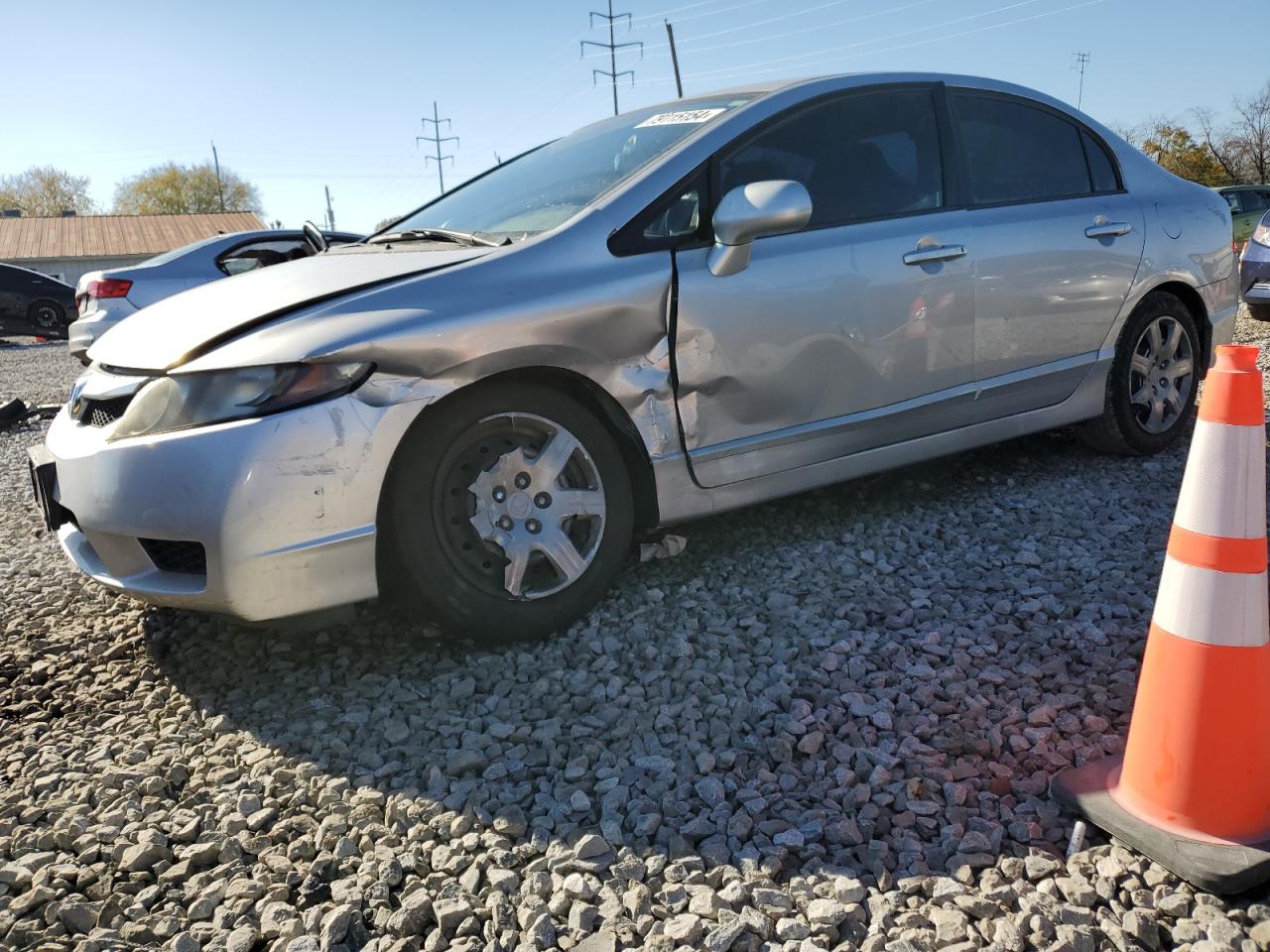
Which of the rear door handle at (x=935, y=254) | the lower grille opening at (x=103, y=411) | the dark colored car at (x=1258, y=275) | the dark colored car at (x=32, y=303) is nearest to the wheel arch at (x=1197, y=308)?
the rear door handle at (x=935, y=254)

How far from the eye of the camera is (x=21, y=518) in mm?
5020

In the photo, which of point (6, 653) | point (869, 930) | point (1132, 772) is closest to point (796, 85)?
point (1132, 772)

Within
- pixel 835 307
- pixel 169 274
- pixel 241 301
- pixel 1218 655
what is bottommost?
pixel 1218 655

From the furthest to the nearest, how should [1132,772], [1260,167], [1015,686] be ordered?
[1260,167]
[1015,686]
[1132,772]

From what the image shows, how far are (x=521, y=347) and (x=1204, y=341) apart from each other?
350 cm

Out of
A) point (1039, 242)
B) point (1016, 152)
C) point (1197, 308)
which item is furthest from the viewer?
point (1197, 308)

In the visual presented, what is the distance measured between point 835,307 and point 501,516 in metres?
1.36

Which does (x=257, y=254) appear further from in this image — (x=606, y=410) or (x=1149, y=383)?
(x=1149, y=383)

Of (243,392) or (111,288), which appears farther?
(111,288)

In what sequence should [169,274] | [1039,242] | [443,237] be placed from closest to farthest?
[443,237], [1039,242], [169,274]

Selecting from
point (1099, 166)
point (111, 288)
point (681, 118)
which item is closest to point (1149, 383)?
point (1099, 166)

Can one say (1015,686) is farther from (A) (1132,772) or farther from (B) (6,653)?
(B) (6,653)

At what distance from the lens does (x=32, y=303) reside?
1706cm

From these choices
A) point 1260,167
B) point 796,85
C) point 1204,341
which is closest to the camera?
point 796,85
